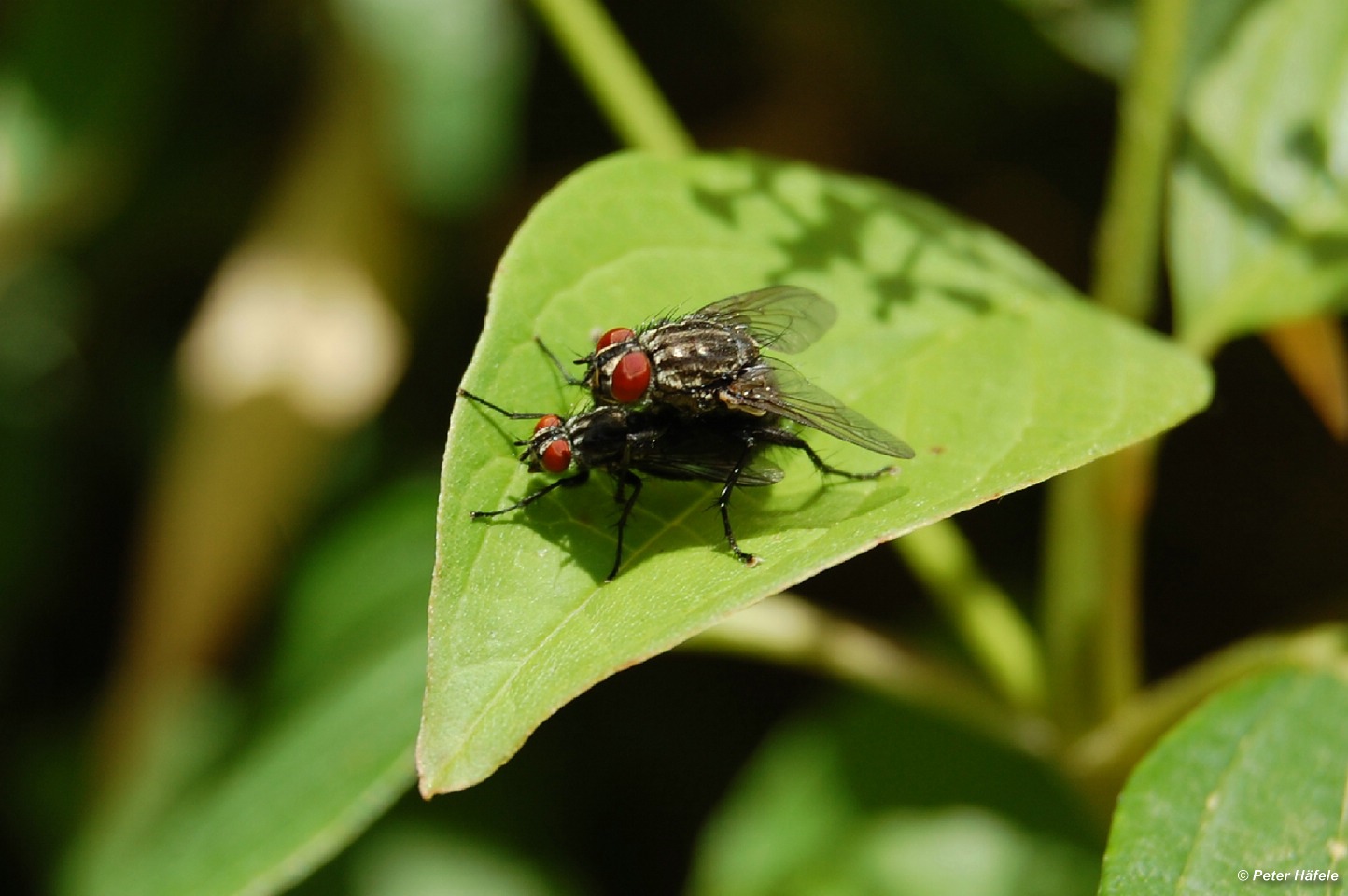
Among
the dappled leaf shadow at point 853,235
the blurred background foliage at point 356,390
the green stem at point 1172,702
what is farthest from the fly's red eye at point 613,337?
the blurred background foliage at point 356,390

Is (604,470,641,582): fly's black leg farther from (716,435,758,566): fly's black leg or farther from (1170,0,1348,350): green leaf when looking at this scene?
(1170,0,1348,350): green leaf

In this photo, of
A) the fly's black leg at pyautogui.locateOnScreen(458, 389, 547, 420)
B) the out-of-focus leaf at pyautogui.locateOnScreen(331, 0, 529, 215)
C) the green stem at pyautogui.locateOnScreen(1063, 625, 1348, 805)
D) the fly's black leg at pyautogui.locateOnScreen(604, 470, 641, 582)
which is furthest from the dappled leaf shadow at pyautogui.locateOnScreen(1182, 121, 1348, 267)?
the out-of-focus leaf at pyautogui.locateOnScreen(331, 0, 529, 215)

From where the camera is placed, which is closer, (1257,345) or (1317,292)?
(1317,292)

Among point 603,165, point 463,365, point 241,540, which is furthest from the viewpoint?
point 463,365

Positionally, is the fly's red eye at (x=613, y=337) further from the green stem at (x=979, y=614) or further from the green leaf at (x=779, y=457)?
the green stem at (x=979, y=614)

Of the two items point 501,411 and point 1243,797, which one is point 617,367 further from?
point 1243,797

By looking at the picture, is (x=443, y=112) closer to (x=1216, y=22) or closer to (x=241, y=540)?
(x=241, y=540)

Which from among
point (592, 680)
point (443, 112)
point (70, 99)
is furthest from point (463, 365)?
point (592, 680)
